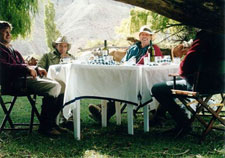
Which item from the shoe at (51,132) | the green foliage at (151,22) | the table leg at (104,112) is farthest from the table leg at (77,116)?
the green foliage at (151,22)

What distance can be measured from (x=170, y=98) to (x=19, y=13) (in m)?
11.2

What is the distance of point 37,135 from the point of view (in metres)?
3.94

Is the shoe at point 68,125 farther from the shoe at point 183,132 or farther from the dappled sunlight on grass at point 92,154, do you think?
the shoe at point 183,132

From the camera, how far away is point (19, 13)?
44.2 ft

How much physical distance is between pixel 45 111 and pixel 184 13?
2.56 m

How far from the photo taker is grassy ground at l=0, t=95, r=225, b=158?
10.3 ft

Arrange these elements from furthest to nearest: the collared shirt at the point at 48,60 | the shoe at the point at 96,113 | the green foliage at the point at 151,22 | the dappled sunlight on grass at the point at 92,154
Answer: the green foliage at the point at 151,22 < the collared shirt at the point at 48,60 < the shoe at the point at 96,113 < the dappled sunlight on grass at the point at 92,154

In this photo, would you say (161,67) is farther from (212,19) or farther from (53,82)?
(212,19)

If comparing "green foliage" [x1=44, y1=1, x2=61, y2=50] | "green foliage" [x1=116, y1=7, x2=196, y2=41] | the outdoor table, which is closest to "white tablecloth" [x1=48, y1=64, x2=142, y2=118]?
the outdoor table

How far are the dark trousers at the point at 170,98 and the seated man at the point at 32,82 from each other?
122 centimetres

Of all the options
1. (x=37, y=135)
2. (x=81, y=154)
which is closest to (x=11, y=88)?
(x=37, y=135)

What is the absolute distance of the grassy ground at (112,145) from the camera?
313 centimetres

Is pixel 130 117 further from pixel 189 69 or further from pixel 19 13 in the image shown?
pixel 19 13

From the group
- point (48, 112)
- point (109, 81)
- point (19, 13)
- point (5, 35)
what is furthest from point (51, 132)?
point (19, 13)
